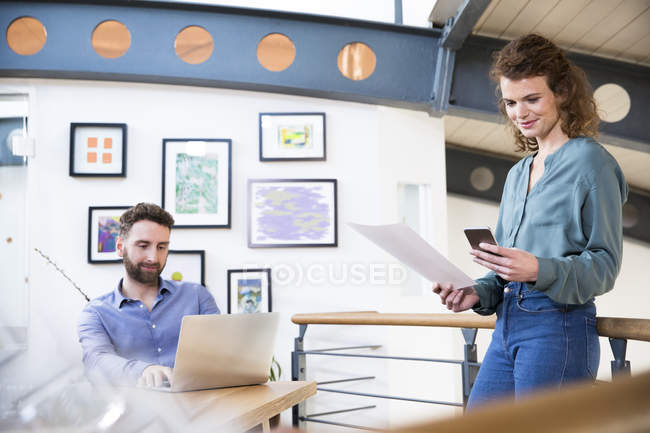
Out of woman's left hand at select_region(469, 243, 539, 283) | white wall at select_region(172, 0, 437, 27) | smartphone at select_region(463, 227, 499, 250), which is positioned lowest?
woman's left hand at select_region(469, 243, 539, 283)

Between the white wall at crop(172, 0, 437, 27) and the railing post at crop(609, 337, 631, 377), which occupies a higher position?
the white wall at crop(172, 0, 437, 27)

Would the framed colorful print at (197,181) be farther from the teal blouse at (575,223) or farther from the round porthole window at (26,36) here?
the teal blouse at (575,223)

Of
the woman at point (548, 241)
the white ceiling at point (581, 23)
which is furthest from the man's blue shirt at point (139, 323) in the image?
the white ceiling at point (581, 23)

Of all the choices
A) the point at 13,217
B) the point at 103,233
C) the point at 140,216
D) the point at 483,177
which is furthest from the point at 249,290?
the point at 483,177

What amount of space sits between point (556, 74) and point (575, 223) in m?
0.34

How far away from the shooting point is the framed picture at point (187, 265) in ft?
10.2

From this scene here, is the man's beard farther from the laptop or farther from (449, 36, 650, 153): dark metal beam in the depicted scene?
(449, 36, 650, 153): dark metal beam

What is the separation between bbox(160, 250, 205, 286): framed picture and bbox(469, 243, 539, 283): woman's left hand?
2.35 metres

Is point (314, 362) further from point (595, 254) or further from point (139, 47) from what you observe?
point (595, 254)

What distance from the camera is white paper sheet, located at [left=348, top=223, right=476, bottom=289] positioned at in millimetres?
1103

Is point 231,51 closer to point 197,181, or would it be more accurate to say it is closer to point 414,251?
point 197,181

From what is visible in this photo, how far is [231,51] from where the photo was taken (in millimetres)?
3311

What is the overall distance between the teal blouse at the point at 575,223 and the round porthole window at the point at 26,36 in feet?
10.2

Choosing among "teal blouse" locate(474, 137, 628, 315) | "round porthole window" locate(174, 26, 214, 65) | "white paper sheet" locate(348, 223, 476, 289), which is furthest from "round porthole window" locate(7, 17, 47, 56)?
"teal blouse" locate(474, 137, 628, 315)
